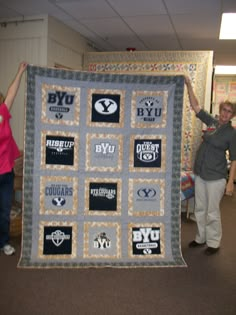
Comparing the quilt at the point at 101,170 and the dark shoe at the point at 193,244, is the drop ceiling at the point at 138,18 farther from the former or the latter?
the dark shoe at the point at 193,244

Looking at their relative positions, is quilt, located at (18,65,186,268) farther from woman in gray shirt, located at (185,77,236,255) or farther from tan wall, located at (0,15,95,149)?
tan wall, located at (0,15,95,149)

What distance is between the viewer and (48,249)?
253cm

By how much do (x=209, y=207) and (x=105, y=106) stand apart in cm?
129

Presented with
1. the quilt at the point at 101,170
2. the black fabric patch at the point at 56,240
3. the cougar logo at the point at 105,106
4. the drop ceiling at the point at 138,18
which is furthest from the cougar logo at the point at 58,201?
the drop ceiling at the point at 138,18

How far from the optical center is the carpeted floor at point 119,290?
2057 millimetres

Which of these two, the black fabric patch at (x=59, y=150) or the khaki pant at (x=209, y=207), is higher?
the black fabric patch at (x=59, y=150)

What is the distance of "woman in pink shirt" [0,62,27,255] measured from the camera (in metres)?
2.49

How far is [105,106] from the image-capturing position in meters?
2.52

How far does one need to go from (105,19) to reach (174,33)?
1.11 meters

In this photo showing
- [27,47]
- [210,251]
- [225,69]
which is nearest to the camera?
[210,251]

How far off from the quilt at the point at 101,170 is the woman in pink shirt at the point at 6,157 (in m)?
0.15

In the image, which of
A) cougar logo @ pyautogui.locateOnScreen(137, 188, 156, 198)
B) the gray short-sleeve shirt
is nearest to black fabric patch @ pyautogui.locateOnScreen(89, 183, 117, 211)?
cougar logo @ pyautogui.locateOnScreen(137, 188, 156, 198)

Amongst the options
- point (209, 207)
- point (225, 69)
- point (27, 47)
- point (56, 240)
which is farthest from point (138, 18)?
point (225, 69)

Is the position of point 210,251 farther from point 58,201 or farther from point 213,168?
point 58,201
